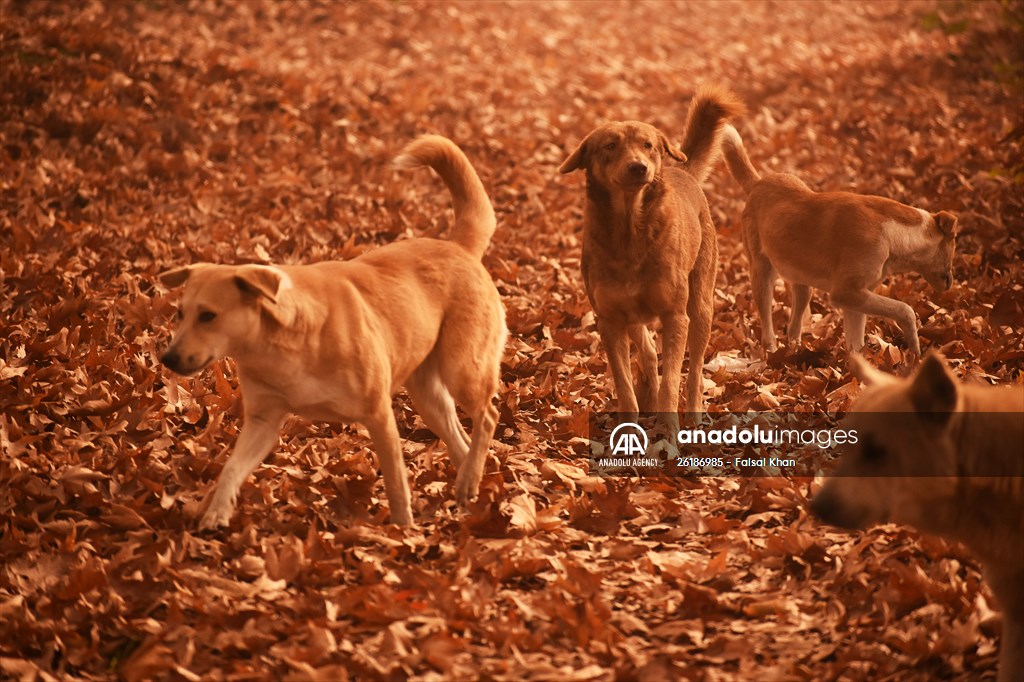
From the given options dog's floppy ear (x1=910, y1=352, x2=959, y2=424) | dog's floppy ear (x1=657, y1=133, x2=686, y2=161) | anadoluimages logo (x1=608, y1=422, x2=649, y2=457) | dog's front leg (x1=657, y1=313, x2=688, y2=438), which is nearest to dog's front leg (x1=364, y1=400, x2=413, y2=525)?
anadoluimages logo (x1=608, y1=422, x2=649, y2=457)

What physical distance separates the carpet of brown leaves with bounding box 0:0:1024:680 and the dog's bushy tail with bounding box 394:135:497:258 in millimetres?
1350

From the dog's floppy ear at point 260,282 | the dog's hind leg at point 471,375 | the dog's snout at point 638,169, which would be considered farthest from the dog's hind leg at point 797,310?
the dog's floppy ear at point 260,282

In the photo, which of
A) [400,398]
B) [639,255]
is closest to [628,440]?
[639,255]

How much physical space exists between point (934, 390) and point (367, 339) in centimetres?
264

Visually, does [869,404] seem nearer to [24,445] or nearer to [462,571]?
[462,571]

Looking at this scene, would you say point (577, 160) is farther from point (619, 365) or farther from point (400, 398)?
point (400, 398)

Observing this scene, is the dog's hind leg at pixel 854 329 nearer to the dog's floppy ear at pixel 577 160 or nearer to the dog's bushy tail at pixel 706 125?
the dog's bushy tail at pixel 706 125

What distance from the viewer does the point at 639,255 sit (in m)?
6.36

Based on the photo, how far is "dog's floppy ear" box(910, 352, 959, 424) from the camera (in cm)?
341

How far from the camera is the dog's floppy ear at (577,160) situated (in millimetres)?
6457

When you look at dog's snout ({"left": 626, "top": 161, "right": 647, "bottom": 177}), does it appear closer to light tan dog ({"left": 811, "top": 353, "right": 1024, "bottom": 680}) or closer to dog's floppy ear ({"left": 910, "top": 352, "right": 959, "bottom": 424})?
light tan dog ({"left": 811, "top": 353, "right": 1024, "bottom": 680})

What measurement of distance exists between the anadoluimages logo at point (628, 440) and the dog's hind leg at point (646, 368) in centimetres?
37

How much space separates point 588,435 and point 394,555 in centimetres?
205

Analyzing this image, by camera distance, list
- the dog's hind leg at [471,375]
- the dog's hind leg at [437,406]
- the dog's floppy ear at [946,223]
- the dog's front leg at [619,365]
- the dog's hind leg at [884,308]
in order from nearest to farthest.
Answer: the dog's hind leg at [471,375] < the dog's hind leg at [437,406] < the dog's front leg at [619,365] < the dog's hind leg at [884,308] < the dog's floppy ear at [946,223]
